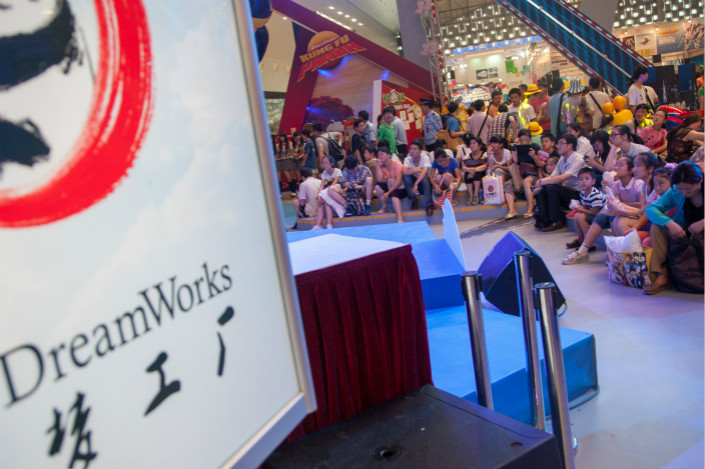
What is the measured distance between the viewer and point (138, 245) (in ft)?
2.38

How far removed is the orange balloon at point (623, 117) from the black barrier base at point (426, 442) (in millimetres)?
7346

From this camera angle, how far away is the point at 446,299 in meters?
3.27

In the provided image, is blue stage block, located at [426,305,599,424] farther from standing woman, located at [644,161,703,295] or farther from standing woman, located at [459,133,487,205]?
standing woman, located at [459,133,487,205]

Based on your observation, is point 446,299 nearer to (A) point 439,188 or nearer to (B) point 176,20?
(B) point 176,20

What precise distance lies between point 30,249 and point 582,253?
478cm

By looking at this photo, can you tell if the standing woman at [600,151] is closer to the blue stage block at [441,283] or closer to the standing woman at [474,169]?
the standing woman at [474,169]

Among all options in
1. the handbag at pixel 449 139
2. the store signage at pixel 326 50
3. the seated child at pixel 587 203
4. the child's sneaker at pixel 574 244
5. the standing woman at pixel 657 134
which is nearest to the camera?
the seated child at pixel 587 203

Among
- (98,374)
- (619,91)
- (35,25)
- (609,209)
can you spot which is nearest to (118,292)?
(98,374)

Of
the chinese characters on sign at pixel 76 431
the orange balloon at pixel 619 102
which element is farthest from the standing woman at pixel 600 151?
the chinese characters on sign at pixel 76 431

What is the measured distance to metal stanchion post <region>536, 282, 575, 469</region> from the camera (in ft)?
5.54

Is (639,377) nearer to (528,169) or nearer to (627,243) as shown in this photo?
(627,243)

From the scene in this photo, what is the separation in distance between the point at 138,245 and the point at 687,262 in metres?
3.82

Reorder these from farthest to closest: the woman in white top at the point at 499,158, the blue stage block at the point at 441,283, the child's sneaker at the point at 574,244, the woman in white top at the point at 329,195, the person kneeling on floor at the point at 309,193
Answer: the person kneeling on floor at the point at 309,193, the woman in white top at the point at 329,195, the woman in white top at the point at 499,158, the child's sneaker at the point at 574,244, the blue stage block at the point at 441,283

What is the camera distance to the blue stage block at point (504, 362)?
2.21 metres
